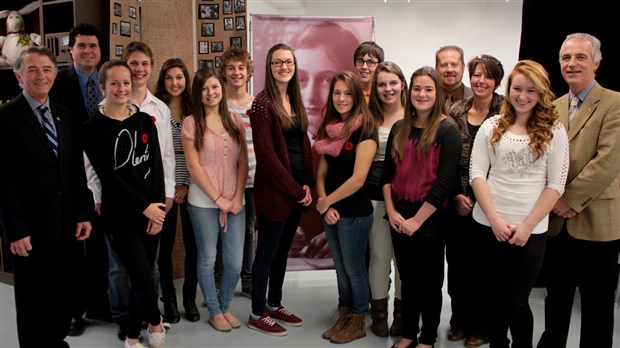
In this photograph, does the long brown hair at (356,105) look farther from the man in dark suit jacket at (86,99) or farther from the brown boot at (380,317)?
the man in dark suit jacket at (86,99)

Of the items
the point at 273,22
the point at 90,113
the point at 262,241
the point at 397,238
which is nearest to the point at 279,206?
the point at 262,241

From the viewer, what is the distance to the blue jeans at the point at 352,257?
2762 mm

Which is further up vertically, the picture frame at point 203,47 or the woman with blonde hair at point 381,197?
the picture frame at point 203,47

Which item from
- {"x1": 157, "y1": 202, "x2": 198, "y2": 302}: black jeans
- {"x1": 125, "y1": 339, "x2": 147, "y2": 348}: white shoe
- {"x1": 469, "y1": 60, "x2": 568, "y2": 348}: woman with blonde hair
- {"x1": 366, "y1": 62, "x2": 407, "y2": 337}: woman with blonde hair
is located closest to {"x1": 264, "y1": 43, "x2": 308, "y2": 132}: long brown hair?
{"x1": 366, "y1": 62, "x2": 407, "y2": 337}: woman with blonde hair

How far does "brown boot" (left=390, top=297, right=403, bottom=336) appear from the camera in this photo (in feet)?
9.68

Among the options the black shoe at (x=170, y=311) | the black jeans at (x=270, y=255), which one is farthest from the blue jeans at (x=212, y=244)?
the black shoe at (x=170, y=311)

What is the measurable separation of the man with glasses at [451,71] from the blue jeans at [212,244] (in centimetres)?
149

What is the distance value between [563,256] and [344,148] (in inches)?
48.1

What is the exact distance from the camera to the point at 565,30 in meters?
3.66

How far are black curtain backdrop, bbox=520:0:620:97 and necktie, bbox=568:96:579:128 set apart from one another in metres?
1.36

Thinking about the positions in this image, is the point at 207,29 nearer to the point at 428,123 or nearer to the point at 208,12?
the point at 208,12

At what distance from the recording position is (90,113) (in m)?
3.01

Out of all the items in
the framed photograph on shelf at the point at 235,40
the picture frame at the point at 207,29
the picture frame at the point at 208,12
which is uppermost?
the picture frame at the point at 208,12

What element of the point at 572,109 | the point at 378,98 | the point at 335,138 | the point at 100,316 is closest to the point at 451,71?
the point at 378,98
